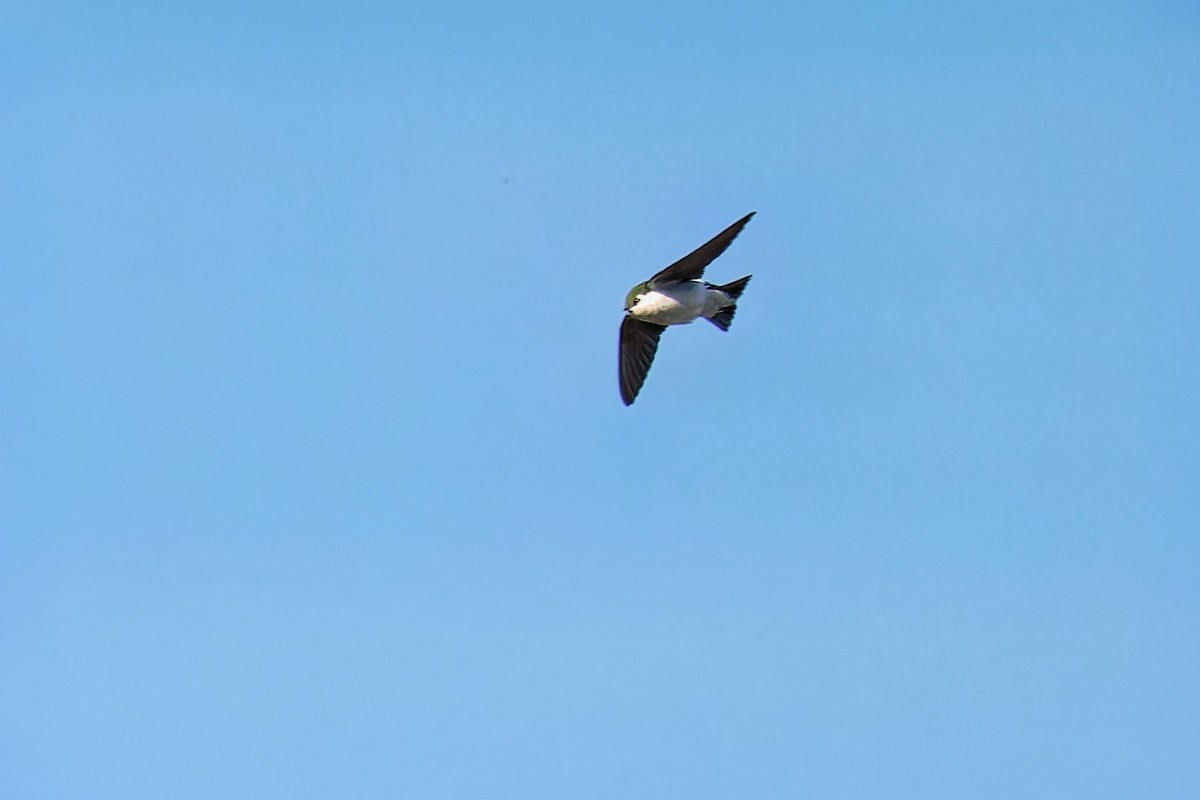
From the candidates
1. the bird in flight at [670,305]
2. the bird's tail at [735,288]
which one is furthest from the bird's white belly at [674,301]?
the bird's tail at [735,288]

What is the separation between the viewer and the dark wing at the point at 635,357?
56.5 feet

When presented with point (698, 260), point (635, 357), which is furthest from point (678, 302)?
point (635, 357)

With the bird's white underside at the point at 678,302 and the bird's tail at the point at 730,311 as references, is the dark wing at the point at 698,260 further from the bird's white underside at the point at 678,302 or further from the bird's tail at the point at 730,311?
the bird's tail at the point at 730,311

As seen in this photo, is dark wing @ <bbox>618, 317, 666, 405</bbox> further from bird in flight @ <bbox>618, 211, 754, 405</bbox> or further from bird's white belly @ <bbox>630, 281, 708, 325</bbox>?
bird's white belly @ <bbox>630, 281, 708, 325</bbox>

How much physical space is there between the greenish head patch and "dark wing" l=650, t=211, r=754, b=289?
0.37 ft

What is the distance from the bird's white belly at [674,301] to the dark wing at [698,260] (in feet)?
0.28

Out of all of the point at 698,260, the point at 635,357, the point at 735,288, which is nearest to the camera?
the point at 698,260

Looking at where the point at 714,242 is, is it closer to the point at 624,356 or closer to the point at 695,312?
the point at 695,312

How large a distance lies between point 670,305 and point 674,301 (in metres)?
0.06

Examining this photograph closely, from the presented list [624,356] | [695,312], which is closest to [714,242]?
[695,312]

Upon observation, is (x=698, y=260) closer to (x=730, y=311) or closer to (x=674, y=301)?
(x=674, y=301)

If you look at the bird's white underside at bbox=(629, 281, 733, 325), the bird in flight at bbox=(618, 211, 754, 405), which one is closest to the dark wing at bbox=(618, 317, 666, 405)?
the bird in flight at bbox=(618, 211, 754, 405)

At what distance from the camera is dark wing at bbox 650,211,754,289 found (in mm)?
15430

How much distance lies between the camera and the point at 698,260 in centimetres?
1585
